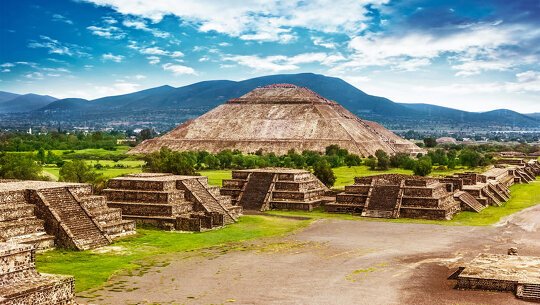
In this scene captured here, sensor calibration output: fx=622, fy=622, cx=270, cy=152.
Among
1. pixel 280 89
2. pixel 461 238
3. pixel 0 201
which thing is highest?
pixel 280 89

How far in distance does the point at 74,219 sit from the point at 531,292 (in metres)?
23.9

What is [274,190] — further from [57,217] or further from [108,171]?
[108,171]

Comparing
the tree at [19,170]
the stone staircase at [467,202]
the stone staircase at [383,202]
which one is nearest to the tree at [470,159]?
the stone staircase at [467,202]

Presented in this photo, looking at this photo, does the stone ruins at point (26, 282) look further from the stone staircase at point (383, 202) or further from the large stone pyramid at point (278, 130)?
the large stone pyramid at point (278, 130)

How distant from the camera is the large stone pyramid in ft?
473

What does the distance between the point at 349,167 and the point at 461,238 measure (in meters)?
62.8

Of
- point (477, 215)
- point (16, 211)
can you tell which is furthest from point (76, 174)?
point (477, 215)

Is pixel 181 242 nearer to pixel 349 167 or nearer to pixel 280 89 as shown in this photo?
pixel 349 167

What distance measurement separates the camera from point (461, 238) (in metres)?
40.2

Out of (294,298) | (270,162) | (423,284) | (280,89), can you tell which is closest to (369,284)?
(423,284)

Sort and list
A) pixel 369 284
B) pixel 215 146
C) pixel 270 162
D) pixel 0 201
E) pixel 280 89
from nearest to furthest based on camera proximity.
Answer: pixel 369 284
pixel 0 201
pixel 270 162
pixel 215 146
pixel 280 89

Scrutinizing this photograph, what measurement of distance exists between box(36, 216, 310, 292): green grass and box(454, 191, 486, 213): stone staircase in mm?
16375

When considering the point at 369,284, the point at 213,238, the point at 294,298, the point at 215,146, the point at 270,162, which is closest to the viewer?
the point at 294,298

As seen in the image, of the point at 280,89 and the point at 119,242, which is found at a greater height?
the point at 280,89
